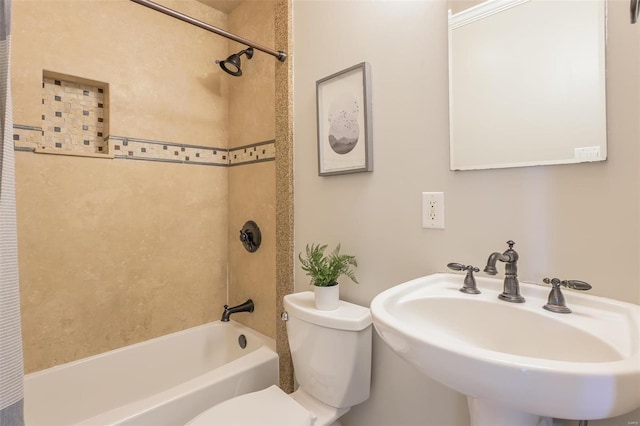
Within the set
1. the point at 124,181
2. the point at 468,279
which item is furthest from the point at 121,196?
the point at 468,279

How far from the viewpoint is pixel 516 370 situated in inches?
18.7

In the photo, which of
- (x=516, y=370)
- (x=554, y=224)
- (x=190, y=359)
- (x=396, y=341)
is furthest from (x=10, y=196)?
(x=190, y=359)

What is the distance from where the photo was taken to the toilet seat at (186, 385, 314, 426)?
0.99 meters

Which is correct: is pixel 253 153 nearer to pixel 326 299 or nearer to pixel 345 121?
pixel 345 121

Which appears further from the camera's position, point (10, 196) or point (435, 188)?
point (435, 188)

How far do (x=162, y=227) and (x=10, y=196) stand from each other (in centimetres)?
120

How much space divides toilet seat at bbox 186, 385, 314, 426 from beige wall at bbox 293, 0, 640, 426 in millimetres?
342

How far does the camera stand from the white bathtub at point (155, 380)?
111cm

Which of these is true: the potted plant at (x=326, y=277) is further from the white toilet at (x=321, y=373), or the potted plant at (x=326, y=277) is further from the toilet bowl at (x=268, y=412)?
the toilet bowl at (x=268, y=412)

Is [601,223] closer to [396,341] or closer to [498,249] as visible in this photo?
[498,249]

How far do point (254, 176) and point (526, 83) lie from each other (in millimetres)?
1428

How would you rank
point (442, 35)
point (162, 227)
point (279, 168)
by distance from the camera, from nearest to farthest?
point (442, 35)
point (279, 168)
point (162, 227)

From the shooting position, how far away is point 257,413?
1.04 metres

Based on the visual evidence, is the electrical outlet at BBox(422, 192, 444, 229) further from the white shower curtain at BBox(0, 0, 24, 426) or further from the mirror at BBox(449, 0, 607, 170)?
the white shower curtain at BBox(0, 0, 24, 426)
